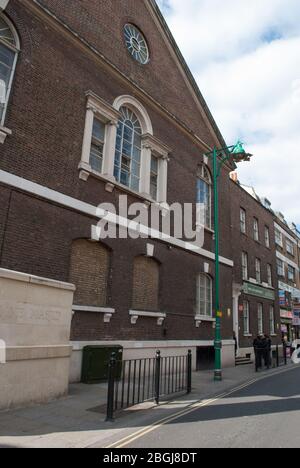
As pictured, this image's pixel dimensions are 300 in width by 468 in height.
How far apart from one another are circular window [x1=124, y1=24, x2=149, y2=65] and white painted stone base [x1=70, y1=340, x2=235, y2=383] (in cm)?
1119

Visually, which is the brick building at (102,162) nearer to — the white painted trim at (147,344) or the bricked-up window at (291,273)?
the white painted trim at (147,344)

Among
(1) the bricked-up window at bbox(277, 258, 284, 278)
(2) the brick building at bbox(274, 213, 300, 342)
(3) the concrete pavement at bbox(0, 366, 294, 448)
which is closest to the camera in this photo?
(3) the concrete pavement at bbox(0, 366, 294, 448)

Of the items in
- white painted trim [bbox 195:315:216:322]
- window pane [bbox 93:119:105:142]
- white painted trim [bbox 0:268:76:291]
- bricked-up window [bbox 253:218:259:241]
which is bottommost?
white painted trim [bbox 195:315:216:322]

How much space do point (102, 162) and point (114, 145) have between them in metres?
0.83

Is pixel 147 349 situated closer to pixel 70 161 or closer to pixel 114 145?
pixel 70 161

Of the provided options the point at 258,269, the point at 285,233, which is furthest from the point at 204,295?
the point at 285,233

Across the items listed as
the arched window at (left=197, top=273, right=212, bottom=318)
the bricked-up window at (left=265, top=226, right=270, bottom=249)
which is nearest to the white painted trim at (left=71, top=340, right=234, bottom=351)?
the arched window at (left=197, top=273, right=212, bottom=318)

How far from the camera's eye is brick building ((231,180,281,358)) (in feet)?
73.6

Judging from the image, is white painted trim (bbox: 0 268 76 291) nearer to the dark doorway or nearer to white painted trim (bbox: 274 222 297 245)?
the dark doorway

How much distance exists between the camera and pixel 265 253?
27.7 metres

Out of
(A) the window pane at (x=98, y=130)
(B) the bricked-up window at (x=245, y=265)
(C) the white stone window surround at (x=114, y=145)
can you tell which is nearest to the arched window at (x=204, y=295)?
(C) the white stone window surround at (x=114, y=145)

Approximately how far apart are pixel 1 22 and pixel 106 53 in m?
4.07

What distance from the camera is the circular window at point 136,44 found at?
15013mm

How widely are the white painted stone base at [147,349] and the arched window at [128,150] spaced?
5694mm
